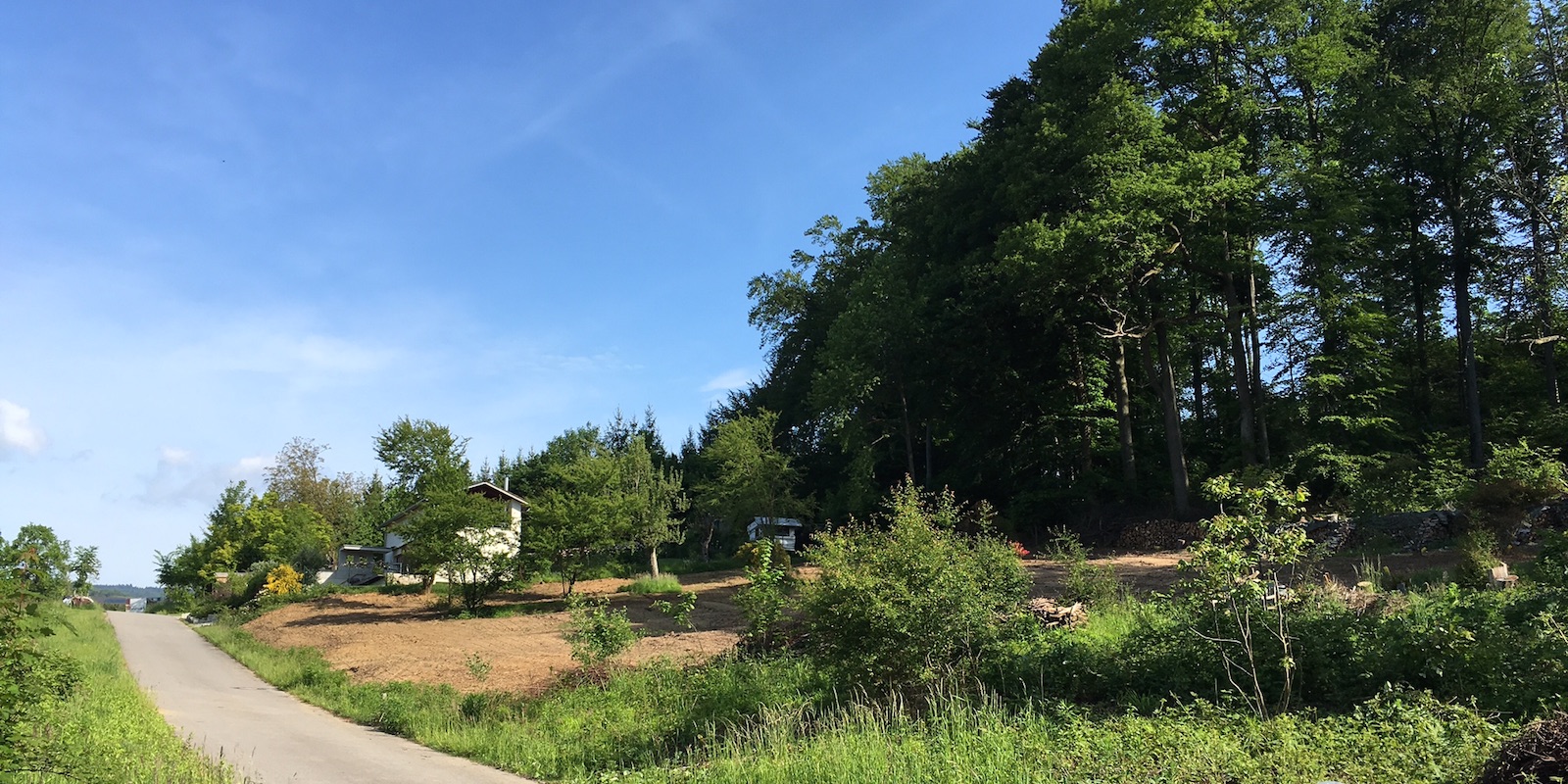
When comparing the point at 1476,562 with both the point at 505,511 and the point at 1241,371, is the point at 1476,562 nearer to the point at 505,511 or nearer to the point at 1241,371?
the point at 1241,371

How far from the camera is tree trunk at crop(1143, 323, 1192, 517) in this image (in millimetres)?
27719

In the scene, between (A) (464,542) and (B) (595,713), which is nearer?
(B) (595,713)

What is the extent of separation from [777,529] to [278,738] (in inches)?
1371

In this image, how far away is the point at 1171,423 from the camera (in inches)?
1118

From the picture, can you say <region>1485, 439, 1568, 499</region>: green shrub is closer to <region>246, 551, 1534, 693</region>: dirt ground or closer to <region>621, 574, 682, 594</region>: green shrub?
<region>246, 551, 1534, 693</region>: dirt ground

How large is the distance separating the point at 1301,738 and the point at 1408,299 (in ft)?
108

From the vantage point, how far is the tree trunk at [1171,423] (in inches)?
1091

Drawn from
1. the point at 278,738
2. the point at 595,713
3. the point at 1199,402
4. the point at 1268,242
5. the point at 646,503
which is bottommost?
the point at 278,738

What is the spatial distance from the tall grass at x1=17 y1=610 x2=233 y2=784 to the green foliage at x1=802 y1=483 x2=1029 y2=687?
604 cm

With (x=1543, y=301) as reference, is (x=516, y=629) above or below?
below

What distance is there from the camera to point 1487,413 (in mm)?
27578

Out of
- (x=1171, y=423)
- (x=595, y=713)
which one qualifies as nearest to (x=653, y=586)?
(x=1171, y=423)

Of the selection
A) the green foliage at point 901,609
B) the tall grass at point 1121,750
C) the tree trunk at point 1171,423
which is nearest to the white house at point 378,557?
the tree trunk at point 1171,423

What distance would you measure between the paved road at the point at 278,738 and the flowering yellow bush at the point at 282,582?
20.8 metres
